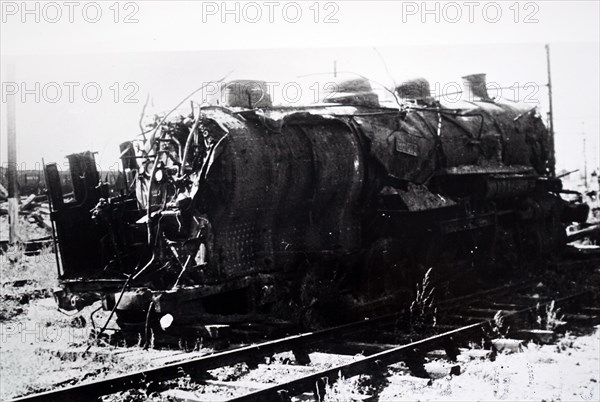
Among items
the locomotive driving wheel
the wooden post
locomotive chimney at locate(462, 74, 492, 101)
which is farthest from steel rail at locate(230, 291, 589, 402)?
locomotive chimney at locate(462, 74, 492, 101)

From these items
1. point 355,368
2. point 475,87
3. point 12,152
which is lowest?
point 355,368

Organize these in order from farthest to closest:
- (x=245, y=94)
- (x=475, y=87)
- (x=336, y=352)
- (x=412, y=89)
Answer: (x=475, y=87) < (x=412, y=89) < (x=245, y=94) < (x=336, y=352)

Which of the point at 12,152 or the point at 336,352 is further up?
the point at 12,152

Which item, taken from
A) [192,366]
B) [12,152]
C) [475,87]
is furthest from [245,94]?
[475,87]

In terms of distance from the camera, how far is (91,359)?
22.9 feet

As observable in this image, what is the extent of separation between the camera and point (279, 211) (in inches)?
327

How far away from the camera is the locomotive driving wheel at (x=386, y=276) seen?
9.03m

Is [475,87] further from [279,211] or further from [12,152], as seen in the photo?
[12,152]

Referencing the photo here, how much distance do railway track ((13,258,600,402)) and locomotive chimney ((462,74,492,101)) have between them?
455 cm

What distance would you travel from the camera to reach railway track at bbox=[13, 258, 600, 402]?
17.5 feet

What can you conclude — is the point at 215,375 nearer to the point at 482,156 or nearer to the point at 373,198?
the point at 373,198

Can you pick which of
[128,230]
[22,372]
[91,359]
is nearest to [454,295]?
[128,230]

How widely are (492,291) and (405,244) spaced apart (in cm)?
164

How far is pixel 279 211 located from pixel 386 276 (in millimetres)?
2013
